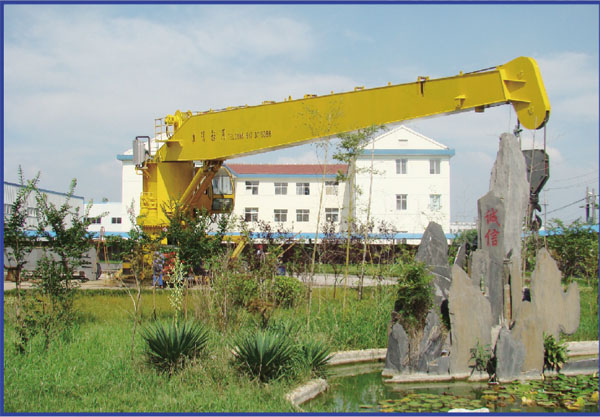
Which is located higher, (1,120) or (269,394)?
(1,120)

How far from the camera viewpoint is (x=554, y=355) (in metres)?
7.29

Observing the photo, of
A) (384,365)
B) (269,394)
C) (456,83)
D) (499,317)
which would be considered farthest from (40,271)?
(456,83)

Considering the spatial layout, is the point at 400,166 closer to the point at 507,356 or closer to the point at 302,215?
the point at 302,215

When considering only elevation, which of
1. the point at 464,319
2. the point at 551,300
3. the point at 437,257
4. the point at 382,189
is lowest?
the point at 464,319

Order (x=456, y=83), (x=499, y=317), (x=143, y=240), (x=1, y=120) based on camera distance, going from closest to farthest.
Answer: (x=1, y=120), (x=499, y=317), (x=143, y=240), (x=456, y=83)

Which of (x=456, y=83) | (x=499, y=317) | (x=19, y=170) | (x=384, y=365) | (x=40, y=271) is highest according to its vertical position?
(x=456, y=83)

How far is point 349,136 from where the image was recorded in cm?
1068

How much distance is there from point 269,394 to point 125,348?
252cm

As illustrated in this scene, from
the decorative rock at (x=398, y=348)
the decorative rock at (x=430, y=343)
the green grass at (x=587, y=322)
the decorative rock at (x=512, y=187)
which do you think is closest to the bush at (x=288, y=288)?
the decorative rock at (x=398, y=348)

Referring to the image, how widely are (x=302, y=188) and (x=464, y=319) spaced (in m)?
27.7

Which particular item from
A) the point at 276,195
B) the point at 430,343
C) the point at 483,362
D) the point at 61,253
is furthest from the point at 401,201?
the point at 483,362

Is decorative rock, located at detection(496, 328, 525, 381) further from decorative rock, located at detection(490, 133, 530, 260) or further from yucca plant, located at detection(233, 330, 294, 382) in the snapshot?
yucca plant, located at detection(233, 330, 294, 382)

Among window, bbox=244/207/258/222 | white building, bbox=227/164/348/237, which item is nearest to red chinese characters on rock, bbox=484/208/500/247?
white building, bbox=227/164/348/237

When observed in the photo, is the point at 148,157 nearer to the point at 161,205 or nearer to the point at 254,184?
the point at 161,205
